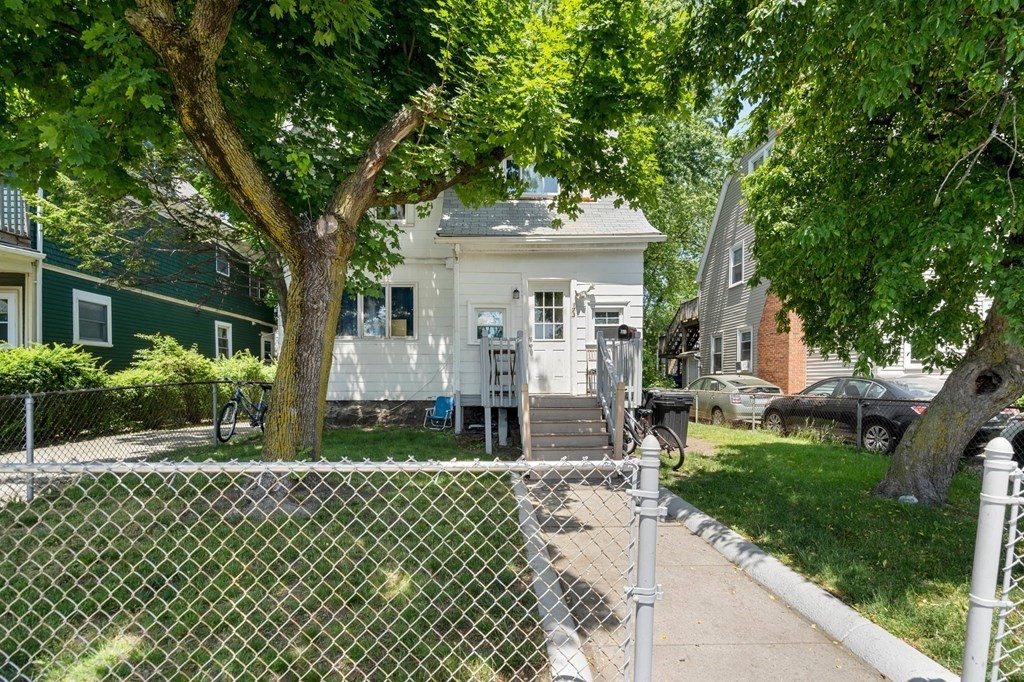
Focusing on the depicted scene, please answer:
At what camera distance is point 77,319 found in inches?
532

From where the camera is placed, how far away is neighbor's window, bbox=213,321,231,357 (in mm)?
19641

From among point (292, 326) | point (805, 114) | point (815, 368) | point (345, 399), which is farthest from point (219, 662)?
point (815, 368)

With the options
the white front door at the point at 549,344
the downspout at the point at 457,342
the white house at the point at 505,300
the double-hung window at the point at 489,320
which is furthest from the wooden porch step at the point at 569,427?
the double-hung window at the point at 489,320

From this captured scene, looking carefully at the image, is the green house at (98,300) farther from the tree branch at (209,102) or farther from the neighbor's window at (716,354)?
the neighbor's window at (716,354)

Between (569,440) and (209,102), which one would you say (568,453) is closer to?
(569,440)

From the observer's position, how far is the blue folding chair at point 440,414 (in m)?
12.0

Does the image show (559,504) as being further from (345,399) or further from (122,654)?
→ (345,399)

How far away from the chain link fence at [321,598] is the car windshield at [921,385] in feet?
25.2

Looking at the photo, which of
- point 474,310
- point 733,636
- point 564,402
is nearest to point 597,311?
point 474,310

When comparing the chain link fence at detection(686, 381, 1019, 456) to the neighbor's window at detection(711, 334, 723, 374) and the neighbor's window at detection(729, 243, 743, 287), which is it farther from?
the neighbor's window at detection(711, 334, 723, 374)

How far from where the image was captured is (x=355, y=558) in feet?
14.5

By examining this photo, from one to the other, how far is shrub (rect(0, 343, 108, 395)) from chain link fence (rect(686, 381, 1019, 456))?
44.9ft

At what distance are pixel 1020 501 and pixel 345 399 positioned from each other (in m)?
11.7

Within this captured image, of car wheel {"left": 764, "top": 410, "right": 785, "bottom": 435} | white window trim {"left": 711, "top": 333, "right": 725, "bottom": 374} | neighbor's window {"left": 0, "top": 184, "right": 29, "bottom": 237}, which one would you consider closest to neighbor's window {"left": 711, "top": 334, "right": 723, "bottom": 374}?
white window trim {"left": 711, "top": 333, "right": 725, "bottom": 374}
